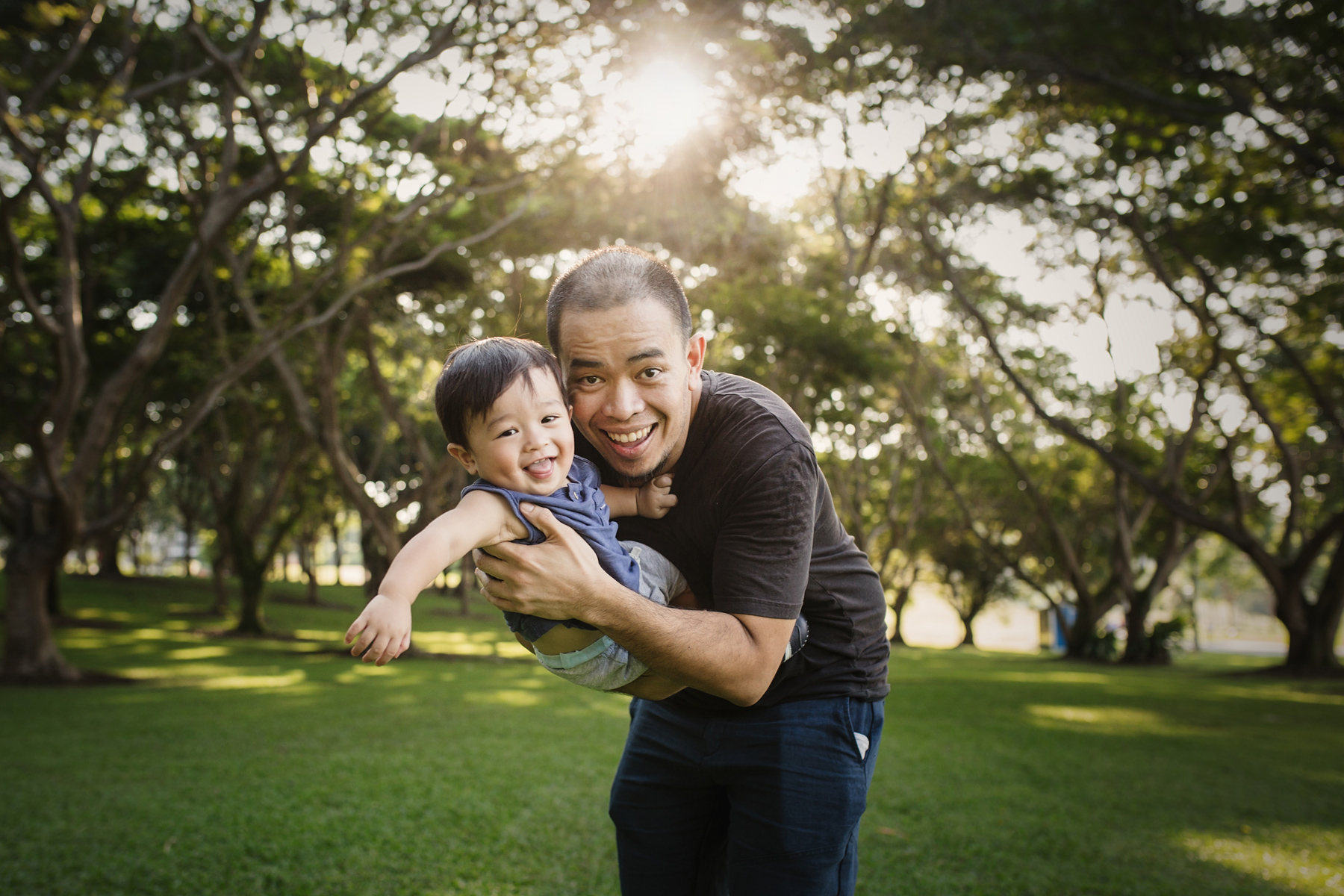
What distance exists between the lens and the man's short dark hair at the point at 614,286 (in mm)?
2223

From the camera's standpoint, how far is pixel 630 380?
7.30 ft

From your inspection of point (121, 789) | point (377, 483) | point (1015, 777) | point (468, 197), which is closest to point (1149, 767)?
point (1015, 777)

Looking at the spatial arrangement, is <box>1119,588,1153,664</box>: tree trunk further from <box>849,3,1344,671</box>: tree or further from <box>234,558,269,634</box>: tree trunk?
<box>234,558,269,634</box>: tree trunk

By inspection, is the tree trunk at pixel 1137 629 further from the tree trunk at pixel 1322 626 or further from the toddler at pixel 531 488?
the toddler at pixel 531 488

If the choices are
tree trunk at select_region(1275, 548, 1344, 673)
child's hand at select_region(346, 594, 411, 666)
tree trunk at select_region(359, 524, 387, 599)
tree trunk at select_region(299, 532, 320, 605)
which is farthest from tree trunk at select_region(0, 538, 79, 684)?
tree trunk at select_region(1275, 548, 1344, 673)

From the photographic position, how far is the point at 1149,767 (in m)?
7.41

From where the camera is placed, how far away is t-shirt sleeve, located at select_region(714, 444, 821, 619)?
1997 millimetres

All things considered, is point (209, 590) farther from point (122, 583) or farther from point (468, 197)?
point (468, 197)

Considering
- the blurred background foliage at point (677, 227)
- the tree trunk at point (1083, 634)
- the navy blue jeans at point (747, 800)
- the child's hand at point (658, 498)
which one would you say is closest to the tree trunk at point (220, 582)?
the blurred background foliage at point (677, 227)

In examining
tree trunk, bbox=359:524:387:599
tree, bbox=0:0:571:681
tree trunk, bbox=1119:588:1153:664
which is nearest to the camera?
tree, bbox=0:0:571:681

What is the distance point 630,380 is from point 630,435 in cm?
16

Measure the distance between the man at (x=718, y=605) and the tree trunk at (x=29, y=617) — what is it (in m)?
11.2

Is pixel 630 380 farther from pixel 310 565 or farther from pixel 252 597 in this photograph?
pixel 310 565

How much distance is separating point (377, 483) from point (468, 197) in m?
20.7
